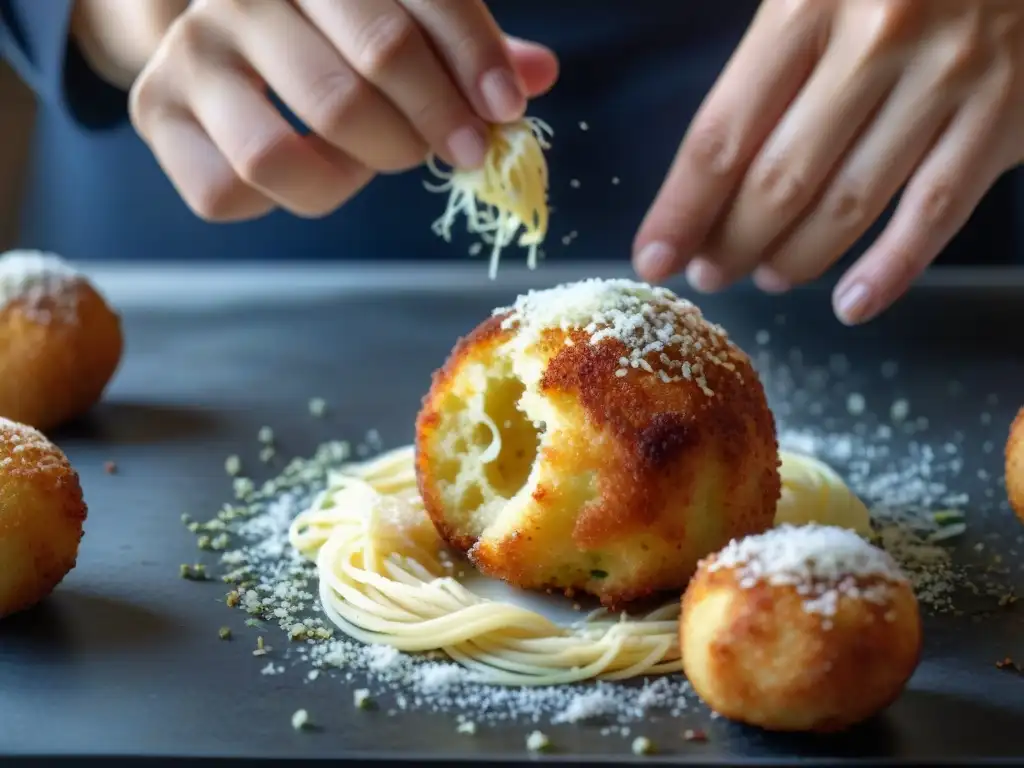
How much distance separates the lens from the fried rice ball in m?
2.10

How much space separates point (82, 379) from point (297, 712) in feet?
4.92

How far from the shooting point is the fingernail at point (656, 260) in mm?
2676

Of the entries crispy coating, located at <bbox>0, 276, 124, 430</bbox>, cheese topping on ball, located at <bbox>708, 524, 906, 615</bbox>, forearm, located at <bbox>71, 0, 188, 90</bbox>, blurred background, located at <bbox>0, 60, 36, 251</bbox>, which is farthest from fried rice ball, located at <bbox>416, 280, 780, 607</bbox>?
blurred background, located at <bbox>0, 60, 36, 251</bbox>

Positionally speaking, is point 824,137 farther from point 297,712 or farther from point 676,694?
point 297,712

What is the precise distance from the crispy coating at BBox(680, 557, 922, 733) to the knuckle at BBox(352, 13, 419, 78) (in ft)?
3.83

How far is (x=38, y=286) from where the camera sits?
3049 mm

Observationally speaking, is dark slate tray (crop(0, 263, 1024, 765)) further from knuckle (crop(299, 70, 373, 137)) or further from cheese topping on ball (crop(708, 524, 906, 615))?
knuckle (crop(299, 70, 373, 137))

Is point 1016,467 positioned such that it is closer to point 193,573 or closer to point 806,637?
point 806,637

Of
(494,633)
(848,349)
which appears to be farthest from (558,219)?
(494,633)

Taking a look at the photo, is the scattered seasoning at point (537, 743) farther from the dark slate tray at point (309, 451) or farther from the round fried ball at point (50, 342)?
the round fried ball at point (50, 342)

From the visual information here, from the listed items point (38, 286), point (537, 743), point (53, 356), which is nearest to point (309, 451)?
point (53, 356)

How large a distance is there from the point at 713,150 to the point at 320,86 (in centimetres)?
83

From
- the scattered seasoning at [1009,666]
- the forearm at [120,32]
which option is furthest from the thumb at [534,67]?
the scattered seasoning at [1009,666]

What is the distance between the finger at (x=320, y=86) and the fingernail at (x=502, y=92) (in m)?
0.18
